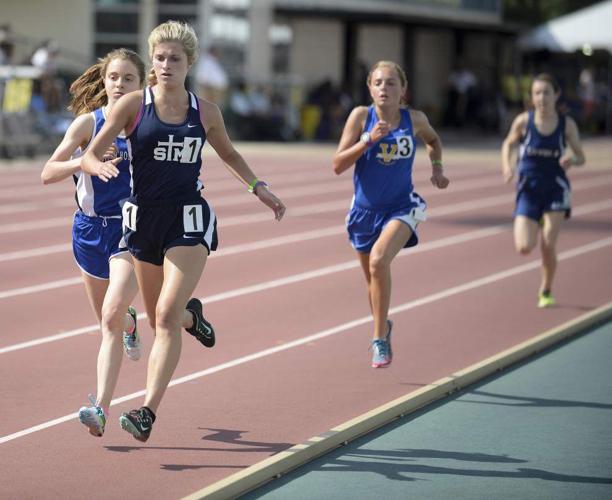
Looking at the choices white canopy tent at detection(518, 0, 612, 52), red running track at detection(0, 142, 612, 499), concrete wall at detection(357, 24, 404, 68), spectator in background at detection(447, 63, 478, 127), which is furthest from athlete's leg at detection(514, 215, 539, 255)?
concrete wall at detection(357, 24, 404, 68)

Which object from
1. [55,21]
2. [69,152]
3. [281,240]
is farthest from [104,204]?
[55,21]

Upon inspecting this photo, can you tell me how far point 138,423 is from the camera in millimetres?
6395

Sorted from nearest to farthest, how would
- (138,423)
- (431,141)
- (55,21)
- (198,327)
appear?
(138,423), (198,327), (431,141), (55,21)

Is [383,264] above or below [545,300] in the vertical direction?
above

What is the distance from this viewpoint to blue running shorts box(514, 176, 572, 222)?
464 inches

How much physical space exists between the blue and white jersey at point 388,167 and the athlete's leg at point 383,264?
0.58 feet

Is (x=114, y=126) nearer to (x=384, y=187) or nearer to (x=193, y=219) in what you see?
(x=193, y=219)

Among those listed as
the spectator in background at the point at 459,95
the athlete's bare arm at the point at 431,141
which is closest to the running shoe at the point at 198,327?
the athlete's bare arm at the point at 431,141

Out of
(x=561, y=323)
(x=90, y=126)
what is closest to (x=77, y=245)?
(x=90, y=126)

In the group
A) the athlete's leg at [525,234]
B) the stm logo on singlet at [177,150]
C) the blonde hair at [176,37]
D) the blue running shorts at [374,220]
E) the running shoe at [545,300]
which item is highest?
the blonde hair at [176,37]

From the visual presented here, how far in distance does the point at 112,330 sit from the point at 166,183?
0.80 m

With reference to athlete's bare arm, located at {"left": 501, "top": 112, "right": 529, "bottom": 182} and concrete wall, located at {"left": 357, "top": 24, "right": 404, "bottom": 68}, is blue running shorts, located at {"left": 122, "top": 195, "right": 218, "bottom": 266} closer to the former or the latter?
athlete's bare arm, located at {"left": 501, "top": 112, "right": 529, "bottom": 182}

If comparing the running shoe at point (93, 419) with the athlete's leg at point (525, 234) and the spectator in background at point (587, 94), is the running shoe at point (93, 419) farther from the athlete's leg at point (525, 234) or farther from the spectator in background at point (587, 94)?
the spectator in background at point (587, 94)

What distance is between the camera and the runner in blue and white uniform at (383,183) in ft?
29.0
